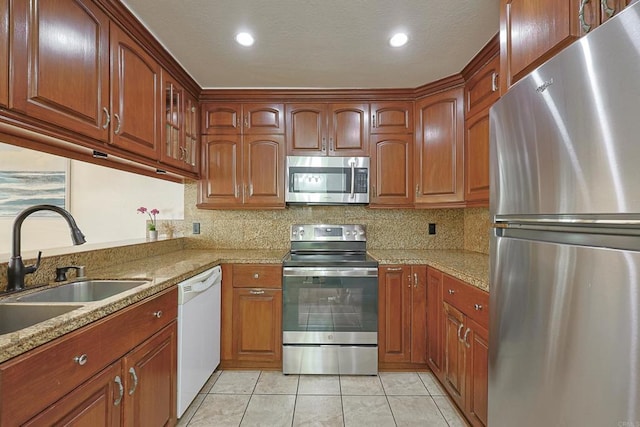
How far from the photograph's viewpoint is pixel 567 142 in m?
0.84

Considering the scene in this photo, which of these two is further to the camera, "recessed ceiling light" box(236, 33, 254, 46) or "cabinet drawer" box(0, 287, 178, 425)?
"recessed ceiling light" box(236, 33, 254, 46)

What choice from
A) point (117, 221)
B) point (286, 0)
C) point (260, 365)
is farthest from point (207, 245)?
point (286, 0)

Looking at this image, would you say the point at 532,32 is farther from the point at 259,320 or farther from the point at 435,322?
the point at 259,320

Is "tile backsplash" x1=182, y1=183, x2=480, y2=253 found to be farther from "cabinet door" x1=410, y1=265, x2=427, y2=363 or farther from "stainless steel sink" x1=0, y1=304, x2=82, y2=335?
"stainless steel sink" x1=0, y1=304, x2=82, y2=335

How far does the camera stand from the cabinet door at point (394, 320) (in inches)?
94.9

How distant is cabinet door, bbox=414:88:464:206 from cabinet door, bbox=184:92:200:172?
192 centimetres

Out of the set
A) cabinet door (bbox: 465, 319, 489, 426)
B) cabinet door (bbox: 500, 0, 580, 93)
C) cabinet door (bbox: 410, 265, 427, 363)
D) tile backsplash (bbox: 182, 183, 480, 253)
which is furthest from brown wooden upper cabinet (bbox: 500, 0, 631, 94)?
tile backsplash (bbox: 182, 183, 480, 253)

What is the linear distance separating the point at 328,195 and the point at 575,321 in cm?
202

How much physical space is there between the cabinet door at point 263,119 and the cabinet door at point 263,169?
0.05 meters

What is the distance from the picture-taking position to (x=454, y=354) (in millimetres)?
1932

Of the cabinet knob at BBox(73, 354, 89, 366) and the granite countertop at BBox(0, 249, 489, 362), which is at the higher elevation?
the granite countertop at BBox(0, 249, 489, 362)

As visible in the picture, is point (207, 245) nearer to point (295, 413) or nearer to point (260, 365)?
point (260, 365)

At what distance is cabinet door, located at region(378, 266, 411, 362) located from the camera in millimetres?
2410

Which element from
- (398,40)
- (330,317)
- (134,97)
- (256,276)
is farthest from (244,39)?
(330,317)
